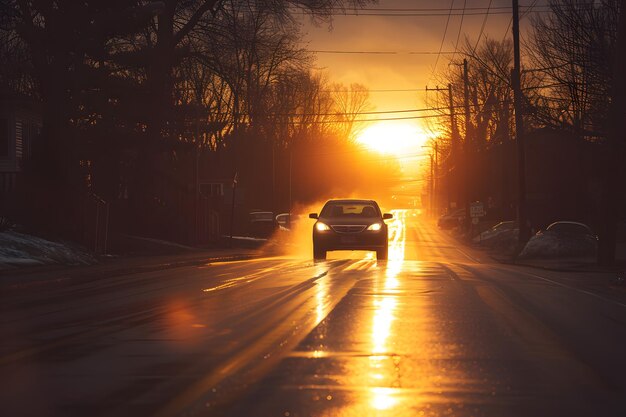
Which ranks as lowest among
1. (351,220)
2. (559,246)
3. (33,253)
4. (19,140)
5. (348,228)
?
(559,246)

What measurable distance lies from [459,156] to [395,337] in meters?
79.8

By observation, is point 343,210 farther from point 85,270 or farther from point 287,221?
point 287,221

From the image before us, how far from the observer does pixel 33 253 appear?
2209cm

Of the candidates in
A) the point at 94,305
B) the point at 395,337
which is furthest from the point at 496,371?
the point at 94,305

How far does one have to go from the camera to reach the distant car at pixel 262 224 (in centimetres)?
5812

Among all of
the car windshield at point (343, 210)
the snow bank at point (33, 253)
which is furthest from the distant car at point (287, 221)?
the snow bank at point (33, 253)

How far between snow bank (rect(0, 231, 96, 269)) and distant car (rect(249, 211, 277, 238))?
108ft

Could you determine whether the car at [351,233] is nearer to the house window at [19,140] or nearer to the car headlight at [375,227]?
the car headlight at [375,227]

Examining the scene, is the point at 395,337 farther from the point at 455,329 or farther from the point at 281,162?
the point at 281,162

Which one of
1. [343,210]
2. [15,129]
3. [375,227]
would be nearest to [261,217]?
[15,129]

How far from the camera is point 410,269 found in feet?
72.9

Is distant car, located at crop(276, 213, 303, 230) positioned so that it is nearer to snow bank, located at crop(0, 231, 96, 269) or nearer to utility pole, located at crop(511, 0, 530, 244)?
utility pole, located at crop(511, 0, 530, 244)

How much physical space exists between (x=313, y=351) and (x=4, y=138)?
3819cm

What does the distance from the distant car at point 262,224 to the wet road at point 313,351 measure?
41.2m
